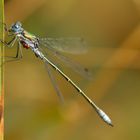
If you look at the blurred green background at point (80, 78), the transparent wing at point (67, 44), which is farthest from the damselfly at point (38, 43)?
the blurred green background at point (80, 78)

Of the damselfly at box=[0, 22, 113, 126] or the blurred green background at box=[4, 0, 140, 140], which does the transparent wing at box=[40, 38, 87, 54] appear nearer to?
the damselfly at box=[0, 22, 113, 126]

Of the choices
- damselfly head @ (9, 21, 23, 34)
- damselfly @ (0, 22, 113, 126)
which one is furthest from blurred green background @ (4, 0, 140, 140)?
damselfly head @ (9, 21, 23, 34)

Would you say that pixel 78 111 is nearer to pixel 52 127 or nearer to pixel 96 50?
pixel 52 127

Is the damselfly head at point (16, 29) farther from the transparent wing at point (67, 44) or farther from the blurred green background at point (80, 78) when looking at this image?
the blurred green background at point (80, 78)

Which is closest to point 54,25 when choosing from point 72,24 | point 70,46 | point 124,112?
point 72,24

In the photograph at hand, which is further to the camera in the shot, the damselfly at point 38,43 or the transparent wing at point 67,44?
the transparent wing at point 67,44

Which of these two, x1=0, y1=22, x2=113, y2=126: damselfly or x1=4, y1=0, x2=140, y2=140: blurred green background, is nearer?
x1=0, y1=22, x2=113, y2=126: damselfly

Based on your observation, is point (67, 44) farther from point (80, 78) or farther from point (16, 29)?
point (80, 78)
